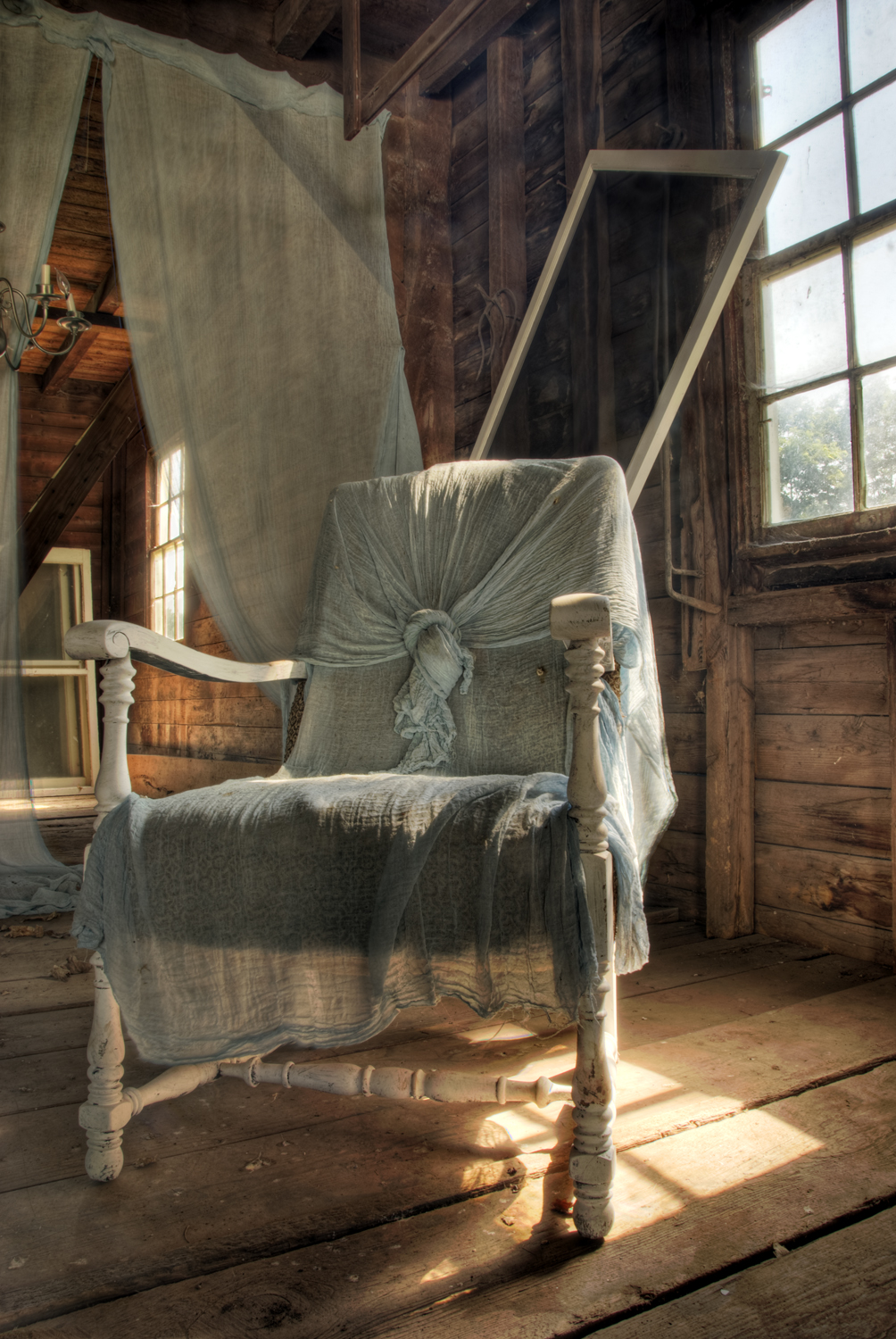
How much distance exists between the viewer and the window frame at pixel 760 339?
1.82m

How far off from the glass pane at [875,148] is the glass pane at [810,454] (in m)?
0.37

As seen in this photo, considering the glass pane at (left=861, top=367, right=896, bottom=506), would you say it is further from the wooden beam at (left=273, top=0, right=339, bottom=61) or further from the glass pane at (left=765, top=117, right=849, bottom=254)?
the wooden beam at (left=273, top=0, right=339, bottom=61)

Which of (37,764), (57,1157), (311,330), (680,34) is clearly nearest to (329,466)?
(311,330)

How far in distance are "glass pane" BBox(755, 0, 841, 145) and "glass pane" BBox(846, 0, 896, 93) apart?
41 millimetres

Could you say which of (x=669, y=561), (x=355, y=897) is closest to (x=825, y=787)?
(x=669, y=561)

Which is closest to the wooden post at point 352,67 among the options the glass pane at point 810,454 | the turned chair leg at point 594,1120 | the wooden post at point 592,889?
the glass pane at point 810,454

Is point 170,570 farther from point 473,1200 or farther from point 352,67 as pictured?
point 473,1200

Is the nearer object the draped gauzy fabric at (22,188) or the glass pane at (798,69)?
the glass pane at (798,69)

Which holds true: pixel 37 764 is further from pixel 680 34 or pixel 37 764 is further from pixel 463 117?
pixel 680 34

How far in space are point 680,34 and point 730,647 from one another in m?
1.47

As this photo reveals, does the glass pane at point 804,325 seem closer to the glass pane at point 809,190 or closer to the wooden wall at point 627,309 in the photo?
the glass pane at point 809,190

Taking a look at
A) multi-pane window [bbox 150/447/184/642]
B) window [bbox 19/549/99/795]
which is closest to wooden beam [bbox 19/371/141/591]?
multi-pane window [bbox 150/447/184/642]

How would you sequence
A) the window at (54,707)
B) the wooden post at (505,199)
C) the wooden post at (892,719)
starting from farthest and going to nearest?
the window at (54,707) < the wooden post at (505,199) < the wooden post at (892,719)

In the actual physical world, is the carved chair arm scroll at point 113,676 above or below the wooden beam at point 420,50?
below
